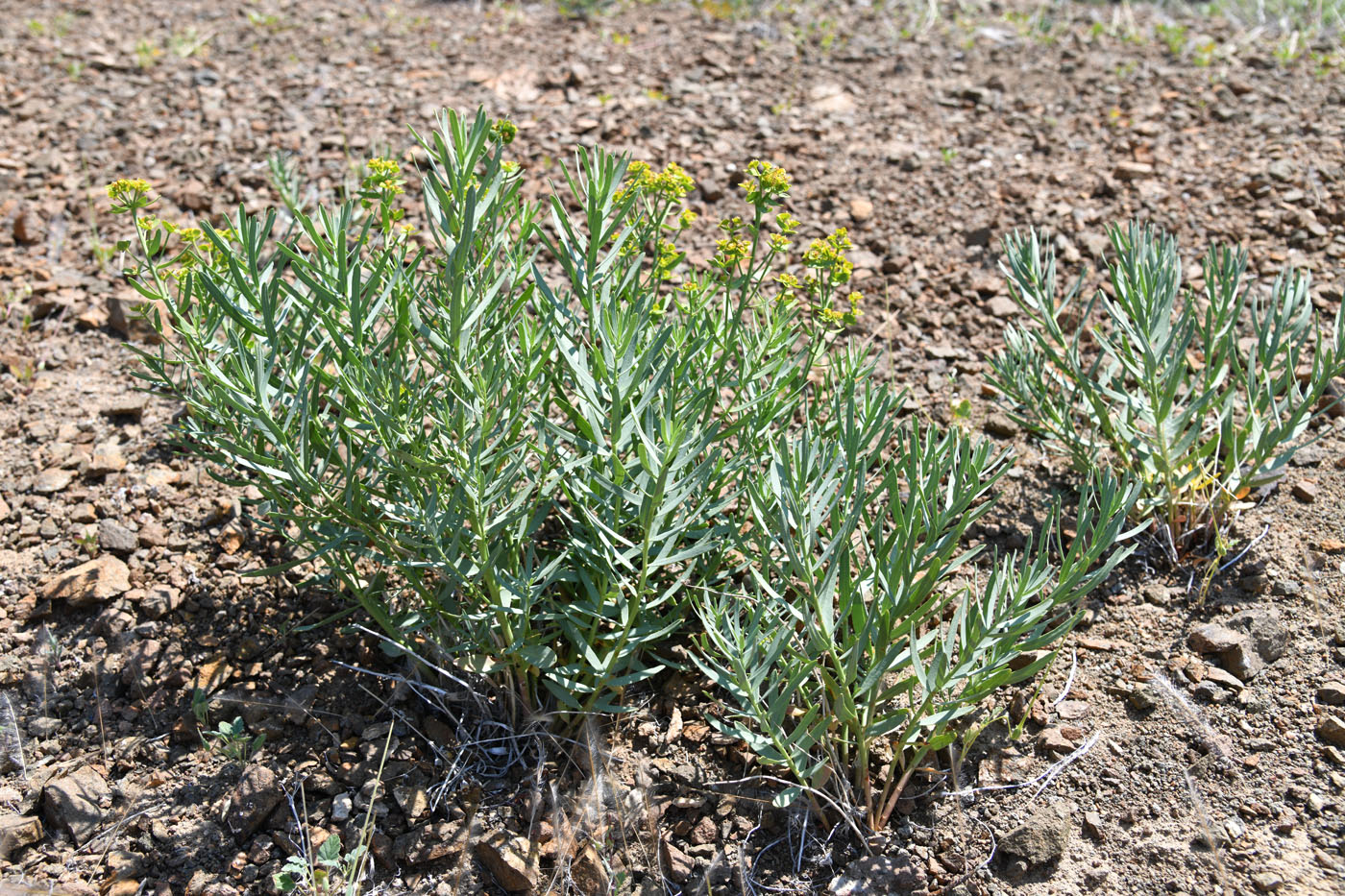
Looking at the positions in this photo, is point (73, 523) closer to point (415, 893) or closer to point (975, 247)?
point (415, 893)

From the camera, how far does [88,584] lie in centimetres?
259

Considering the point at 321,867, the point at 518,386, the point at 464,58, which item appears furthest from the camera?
the point at 464,58

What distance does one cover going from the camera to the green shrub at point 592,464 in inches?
76.0

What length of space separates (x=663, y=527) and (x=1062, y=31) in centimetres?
416

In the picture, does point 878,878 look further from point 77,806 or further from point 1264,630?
point 77,806

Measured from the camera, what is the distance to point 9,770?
7.52 ft

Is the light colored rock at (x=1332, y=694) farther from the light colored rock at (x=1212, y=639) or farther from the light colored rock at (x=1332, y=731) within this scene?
the light colored rock at (x=1212, y=639)

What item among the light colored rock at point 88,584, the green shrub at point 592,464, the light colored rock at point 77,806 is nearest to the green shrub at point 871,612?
the green shrub at point 592,464

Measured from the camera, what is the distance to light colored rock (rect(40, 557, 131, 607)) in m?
2.57

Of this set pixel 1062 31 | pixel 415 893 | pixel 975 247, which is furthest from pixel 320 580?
pixel 1062 31

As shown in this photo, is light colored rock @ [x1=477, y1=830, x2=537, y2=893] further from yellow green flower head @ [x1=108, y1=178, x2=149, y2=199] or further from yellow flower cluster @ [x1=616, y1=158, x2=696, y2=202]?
yellow green flower head @ [x1=108, y1=178, x2=149, y2=199]

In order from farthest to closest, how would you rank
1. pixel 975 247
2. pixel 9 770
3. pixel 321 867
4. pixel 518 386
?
pixel 975 247 → pixel 9 770 → pixel 321 867 → pixel 518 386

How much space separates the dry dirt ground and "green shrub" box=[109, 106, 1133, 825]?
0.22 m

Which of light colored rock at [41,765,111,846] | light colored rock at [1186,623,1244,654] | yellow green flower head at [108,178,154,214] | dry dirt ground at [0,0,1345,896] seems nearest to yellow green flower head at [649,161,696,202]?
yellow green flower head at [108,178,154,214]
